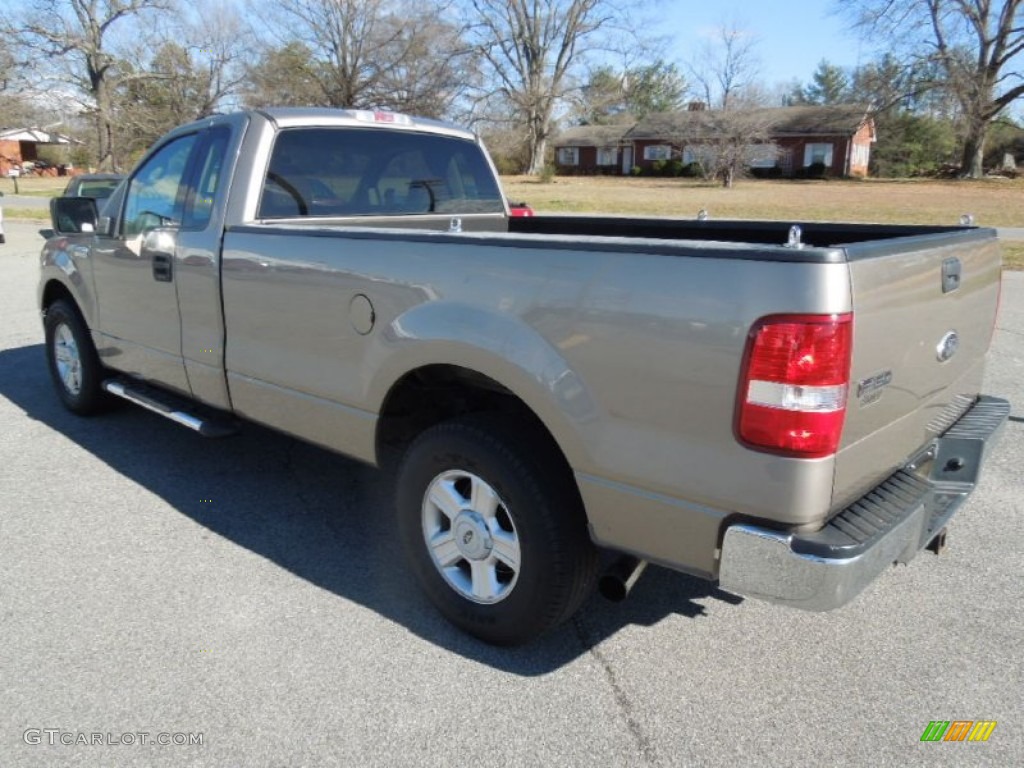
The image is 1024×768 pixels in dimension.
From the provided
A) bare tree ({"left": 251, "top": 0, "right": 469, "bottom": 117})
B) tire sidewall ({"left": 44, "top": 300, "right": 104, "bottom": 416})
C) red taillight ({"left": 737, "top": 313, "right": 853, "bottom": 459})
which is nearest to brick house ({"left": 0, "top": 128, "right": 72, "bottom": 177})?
bare tree ({"left": 251, "top": 0, "right": 469, "bottom": 117})

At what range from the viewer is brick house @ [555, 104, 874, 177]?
190ft

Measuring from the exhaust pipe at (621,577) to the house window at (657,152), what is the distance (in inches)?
2757

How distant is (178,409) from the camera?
4.42 metres

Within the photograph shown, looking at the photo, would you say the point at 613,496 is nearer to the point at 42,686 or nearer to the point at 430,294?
the point at 430,294

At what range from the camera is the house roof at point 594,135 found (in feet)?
243

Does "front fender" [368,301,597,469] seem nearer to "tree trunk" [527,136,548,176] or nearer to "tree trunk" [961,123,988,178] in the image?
"tree trunk" [527,136,548,176]

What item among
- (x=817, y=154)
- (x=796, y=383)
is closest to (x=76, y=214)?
(x=796, y=383)

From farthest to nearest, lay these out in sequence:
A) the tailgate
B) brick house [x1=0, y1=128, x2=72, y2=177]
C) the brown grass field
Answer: brick house [x1=0, y1=128, x2=72, y2=177]
the brown grass field
the tailgate

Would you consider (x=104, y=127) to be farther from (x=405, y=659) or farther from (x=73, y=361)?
(x=405, y=659)

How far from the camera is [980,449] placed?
117 inches

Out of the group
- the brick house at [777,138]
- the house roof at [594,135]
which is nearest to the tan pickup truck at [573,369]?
the brick house at [777,138]

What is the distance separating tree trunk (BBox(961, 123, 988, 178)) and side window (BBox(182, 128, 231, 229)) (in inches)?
2368

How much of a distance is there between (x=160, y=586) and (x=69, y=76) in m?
42.8

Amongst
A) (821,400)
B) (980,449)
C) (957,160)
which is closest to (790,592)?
(821,400)
